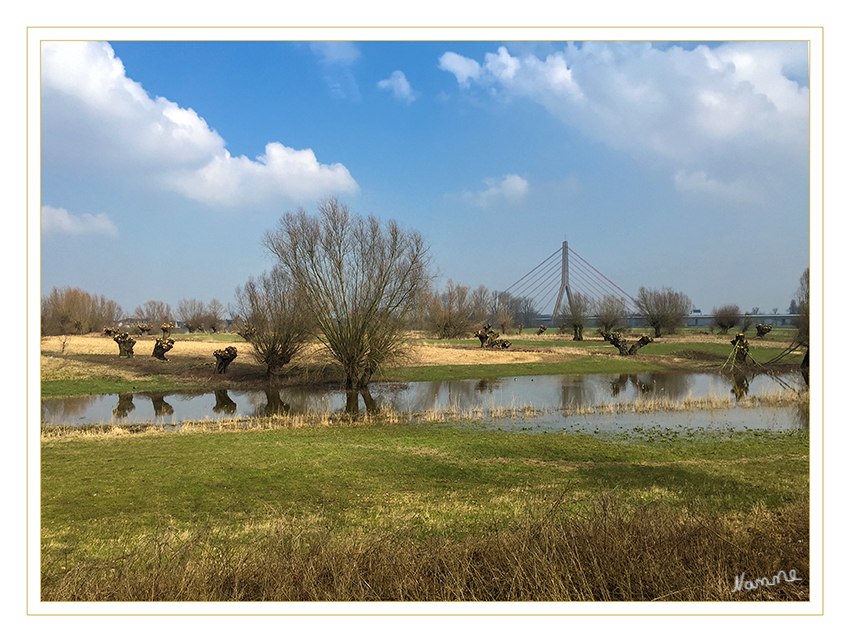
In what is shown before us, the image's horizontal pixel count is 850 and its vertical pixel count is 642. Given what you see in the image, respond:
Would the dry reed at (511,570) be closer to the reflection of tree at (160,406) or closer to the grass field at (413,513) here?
the grass field at (413,513)

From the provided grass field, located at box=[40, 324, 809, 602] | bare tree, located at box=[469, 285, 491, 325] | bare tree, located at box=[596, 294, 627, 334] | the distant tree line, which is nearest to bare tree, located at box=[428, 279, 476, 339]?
bare tree, located at box=[469, 285, 491, 325]

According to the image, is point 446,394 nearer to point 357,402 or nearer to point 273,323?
point 357,402

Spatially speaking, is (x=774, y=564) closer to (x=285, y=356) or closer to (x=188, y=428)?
(x=188, y=428)

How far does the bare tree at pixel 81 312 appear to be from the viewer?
149 ft

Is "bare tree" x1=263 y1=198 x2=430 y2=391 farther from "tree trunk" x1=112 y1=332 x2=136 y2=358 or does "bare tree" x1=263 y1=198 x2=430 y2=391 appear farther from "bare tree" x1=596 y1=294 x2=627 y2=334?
"bare tree" x1=596 y1=294 x2=627 y2=334

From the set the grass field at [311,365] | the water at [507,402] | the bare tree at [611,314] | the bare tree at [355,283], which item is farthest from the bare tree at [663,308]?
the bare tree at [355,283]

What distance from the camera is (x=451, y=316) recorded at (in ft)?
210

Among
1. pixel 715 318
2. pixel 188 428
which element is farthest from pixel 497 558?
pixel 715 318

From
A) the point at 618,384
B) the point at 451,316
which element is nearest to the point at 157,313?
the point at 451,316

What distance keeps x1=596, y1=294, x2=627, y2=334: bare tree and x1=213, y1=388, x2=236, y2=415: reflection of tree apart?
150 feet

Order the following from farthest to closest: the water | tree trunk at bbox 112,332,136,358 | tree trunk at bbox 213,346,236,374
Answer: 1. tree trunk at bbox 112,332,136,358
2. tree trunk at bbox 213,346,236,374
3. the water

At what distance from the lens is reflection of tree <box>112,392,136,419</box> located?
61.6ft

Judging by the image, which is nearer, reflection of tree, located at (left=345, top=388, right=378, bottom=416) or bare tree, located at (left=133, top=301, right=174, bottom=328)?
reflection of tree, located at (left=345, top=388, right=378, bottom=416)

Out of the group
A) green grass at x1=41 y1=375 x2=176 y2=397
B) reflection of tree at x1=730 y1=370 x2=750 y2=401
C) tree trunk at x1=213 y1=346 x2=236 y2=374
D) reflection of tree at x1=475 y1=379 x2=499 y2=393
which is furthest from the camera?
tree trunk at x1=213 y1=346 x2=236 y2=374
